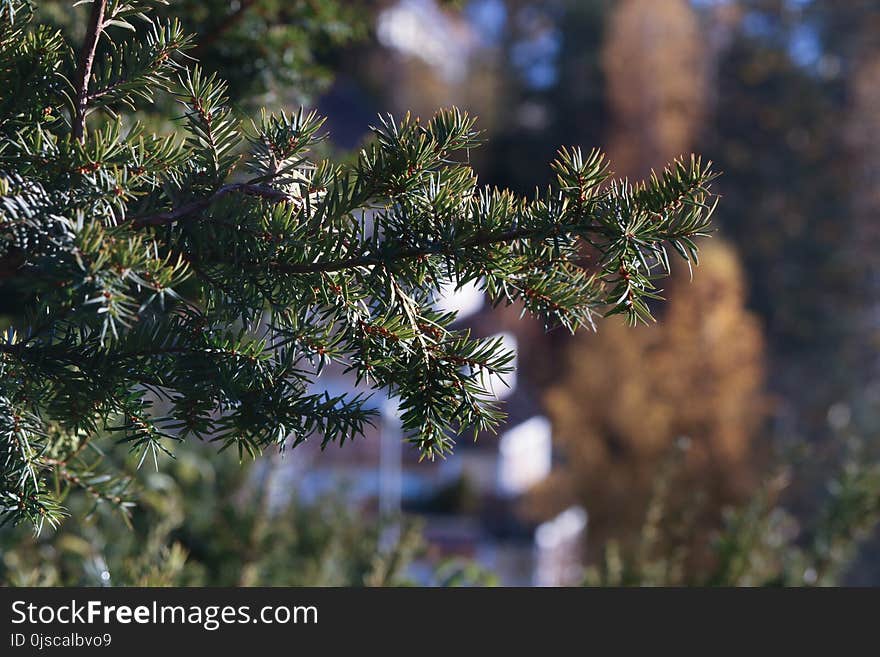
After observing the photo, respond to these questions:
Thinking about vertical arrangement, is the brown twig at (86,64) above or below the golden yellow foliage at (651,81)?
below

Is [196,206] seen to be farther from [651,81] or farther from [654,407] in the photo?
[651,81]

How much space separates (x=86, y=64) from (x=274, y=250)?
0.20 meters

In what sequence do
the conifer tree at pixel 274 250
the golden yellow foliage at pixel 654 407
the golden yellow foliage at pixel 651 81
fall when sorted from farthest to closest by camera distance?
the golden yellow foliage at pixel 651 81
the golden yellow foliage at pixel 654 407
the conifer tree at pixel 274 250

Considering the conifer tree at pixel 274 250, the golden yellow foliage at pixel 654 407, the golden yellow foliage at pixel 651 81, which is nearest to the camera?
the conifer tree at pixel 274 250

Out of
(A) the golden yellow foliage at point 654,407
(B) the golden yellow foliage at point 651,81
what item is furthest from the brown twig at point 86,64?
(B) the golden yellow foliage at point 651,81

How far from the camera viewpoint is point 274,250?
2.08 ft

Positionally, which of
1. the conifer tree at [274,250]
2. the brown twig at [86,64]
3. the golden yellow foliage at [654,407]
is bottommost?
the conifer tree at [274,250]

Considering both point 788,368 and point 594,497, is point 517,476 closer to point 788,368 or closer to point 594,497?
point 594,497

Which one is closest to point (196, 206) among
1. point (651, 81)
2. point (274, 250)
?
point (274, 250)

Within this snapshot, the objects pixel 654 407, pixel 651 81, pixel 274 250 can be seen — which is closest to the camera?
pixel 274 250

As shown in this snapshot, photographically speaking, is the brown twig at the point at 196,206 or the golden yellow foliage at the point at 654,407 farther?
the golden yellow foliage at the point at 654,407

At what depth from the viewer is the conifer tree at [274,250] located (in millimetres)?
628

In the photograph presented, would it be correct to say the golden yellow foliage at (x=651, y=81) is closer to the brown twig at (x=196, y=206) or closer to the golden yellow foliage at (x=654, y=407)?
the golden yellow foliage at (x=654, y=407)

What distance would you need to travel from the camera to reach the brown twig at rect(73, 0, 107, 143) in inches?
25.6
